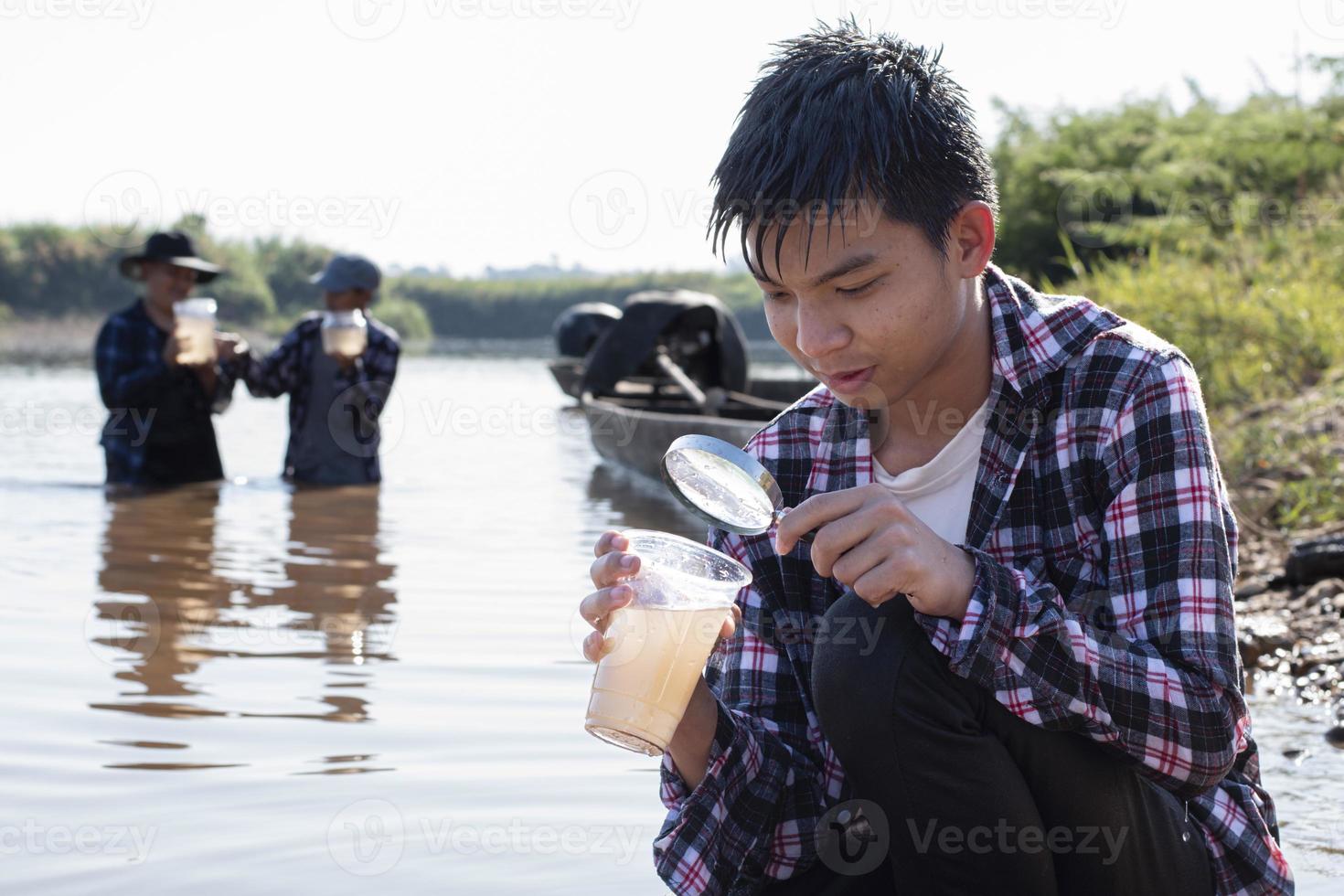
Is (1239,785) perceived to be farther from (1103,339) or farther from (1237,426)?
(1237,426)

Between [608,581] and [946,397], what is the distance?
1.91 ft

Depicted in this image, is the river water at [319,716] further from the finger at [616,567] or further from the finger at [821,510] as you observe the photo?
the finger at [821,510]

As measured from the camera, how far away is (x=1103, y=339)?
1989 millimetres

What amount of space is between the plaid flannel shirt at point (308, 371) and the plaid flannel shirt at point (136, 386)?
0.64 feet

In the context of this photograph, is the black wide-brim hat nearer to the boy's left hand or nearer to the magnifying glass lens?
the magnifying glass lens

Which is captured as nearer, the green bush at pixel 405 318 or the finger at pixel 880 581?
the finger at pixel 880 581

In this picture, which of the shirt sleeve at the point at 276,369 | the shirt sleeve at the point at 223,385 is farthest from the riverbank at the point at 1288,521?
the shirt sleeve at the point at 223,385

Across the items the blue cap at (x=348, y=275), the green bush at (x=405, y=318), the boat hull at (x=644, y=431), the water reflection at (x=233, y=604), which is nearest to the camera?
the water reflection at (x=233, y=604)

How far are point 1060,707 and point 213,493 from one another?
7.35m

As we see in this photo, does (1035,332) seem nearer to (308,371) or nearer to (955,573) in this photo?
(955,573)

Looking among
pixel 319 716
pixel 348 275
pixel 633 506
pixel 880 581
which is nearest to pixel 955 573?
pixel 880 581

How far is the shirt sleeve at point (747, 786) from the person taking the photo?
2051mm

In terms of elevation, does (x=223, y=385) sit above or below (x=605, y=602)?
below

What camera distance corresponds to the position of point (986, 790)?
179 centimetres
